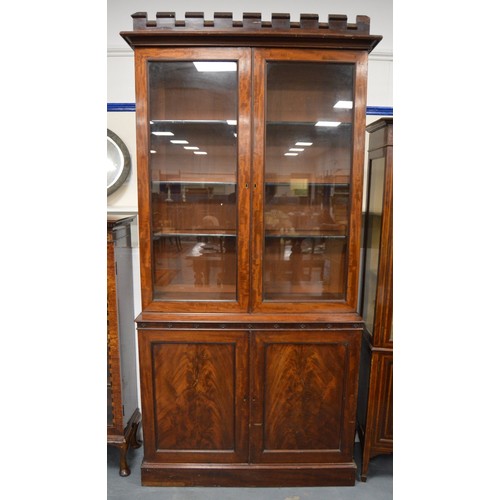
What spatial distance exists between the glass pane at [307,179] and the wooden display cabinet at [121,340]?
68cm

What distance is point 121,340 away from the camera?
1670mm

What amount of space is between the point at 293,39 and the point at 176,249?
102 cm

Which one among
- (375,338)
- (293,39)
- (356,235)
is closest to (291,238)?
(356,235)

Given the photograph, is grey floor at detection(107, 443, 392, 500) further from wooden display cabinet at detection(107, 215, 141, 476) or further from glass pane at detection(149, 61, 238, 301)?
glass pane at detection(149, 61, 238, 301)

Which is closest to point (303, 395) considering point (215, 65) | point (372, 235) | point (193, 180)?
point (372, 235)

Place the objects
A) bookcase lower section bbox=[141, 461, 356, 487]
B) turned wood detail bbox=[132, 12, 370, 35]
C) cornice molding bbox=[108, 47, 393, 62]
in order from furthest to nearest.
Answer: cornice molding bbox=[108, 47, 393, 62], bookcase lower section bbox=[141, 461, 356, 487], turned wood detail bbox=[132, 12, 370, 35]

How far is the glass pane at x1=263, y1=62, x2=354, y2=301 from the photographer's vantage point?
1511mm

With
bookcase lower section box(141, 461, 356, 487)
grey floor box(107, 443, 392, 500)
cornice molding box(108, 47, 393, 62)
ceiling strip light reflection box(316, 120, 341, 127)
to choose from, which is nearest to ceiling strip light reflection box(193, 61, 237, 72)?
ceiling strip light reflection box(316, 120, 341, 127)

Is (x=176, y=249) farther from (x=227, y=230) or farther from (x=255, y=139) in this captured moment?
(x=255, y=139)

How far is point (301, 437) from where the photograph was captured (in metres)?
1.60

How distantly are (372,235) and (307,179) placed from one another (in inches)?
17.0

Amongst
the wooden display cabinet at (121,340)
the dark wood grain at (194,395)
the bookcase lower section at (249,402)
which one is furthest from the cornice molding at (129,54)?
the dark wood grain at (194,395)

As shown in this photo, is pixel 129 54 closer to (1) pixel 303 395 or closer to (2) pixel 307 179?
(2) pixel 307 179

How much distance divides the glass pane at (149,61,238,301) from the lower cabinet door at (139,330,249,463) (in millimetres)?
201
